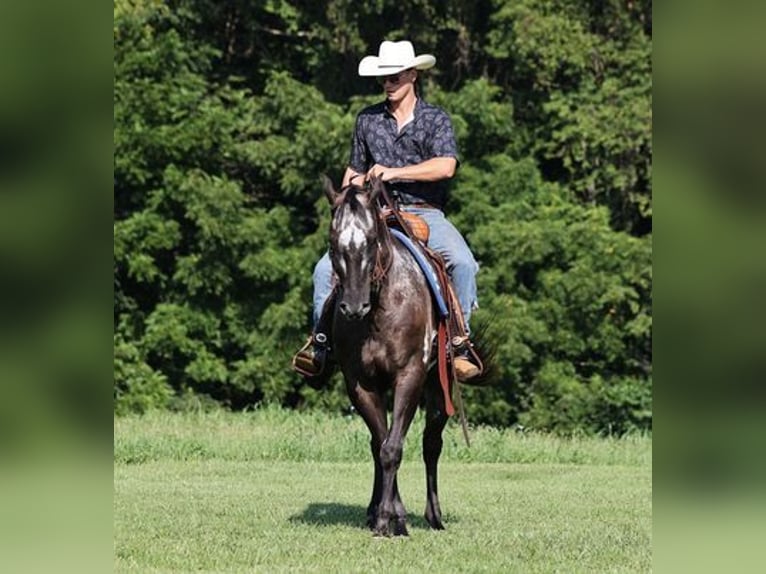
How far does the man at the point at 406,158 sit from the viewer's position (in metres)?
9.88

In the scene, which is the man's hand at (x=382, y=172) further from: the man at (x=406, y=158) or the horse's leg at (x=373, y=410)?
the horse's leg at (x=373, y=410)

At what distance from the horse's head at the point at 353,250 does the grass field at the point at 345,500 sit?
1.47m

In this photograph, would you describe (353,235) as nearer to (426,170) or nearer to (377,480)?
(426,170)

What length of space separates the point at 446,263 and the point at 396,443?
1399 millimetres

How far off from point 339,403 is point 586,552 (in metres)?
17.1

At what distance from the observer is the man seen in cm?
→ 988

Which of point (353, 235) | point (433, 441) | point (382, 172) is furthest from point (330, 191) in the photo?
point (433, 441)

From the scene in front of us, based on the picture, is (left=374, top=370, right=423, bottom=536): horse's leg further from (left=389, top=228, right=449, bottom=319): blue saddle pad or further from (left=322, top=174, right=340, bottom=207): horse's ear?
(left=322, top=174, right=340, bottom=207): horse's ear

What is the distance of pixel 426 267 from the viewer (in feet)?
31.4

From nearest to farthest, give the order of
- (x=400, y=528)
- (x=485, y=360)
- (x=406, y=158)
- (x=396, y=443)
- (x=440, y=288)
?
1. (x=396, y=443)
2. (x=400, y=528)
3. (x=440, y=288)
4. (x=406, y=158)
5. (x=485, y=360)

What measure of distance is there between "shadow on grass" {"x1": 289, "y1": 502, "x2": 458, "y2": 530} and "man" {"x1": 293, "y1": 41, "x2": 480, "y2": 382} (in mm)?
1048

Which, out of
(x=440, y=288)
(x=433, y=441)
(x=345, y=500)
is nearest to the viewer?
(x=440, y=288)

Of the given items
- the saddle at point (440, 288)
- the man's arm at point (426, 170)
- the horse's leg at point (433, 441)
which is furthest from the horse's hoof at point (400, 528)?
the man's arm at point (426, 170)

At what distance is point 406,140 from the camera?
999cm
